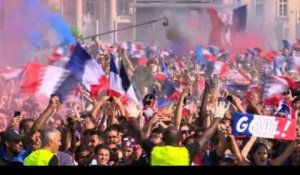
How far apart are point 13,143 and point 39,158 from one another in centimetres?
92

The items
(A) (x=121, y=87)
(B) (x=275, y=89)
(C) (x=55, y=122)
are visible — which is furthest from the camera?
(B) (x=275, y=89)

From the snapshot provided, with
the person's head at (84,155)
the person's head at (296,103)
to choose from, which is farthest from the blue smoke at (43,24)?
the person's head at (84,155)

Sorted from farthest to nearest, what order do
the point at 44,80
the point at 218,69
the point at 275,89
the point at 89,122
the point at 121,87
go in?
the point at 218,69
the point at 275,89
the point at 44,80
the point at 121,87
the point at 89,122

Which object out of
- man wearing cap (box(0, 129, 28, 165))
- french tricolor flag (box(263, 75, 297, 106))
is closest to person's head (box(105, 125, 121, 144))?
man wearing cap (box(0, 129, 28, 165))

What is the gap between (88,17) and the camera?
711 inches

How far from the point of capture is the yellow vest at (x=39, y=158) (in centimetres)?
662

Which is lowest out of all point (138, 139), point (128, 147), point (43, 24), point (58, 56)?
point (58, 56)

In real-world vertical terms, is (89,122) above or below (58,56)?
above

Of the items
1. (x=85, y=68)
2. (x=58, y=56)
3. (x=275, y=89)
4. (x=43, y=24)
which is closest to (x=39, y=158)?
(x=85, y=68)

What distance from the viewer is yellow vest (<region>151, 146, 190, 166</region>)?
6902mm

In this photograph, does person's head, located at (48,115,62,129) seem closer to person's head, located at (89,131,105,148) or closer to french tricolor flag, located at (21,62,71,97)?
french tricolor flag, located at (21,62,71,97)

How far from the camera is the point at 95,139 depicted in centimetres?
805

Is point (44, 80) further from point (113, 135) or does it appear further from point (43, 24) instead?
point (43, 24)

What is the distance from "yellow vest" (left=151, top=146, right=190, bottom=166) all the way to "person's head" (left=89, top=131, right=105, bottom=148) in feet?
3.26
